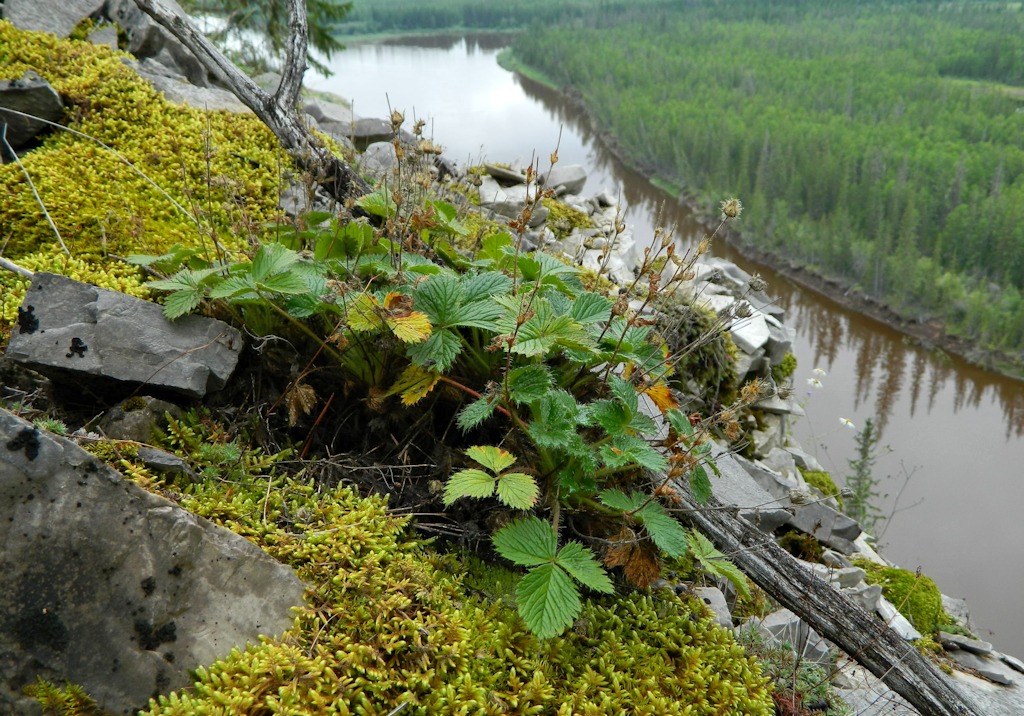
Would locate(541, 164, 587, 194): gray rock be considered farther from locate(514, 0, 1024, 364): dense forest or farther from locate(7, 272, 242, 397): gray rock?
locate(514, 0, 1024, 364): dense forest

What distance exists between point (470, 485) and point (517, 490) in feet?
0.45

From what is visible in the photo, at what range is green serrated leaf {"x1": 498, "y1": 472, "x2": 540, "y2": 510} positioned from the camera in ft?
5.92

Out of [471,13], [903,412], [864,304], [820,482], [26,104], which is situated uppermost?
[471,13]

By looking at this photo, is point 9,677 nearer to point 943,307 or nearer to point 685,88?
point 943,307

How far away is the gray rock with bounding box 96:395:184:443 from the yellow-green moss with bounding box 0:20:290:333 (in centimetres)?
72

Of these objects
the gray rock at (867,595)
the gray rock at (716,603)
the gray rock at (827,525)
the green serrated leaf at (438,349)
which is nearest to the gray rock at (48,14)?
the green serrated leaf at (438,349)

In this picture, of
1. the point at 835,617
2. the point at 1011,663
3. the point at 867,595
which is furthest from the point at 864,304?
the point at 835,617

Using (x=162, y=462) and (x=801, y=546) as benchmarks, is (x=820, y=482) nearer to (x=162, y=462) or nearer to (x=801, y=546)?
(x=801, y=546)

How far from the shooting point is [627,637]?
2.11 metres

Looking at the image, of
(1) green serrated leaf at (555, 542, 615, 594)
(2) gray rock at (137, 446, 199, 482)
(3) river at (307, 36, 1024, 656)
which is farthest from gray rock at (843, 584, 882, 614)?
(2) gray rock at (137, 446, 199, 482)

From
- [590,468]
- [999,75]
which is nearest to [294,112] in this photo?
[590,468]

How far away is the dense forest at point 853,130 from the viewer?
2277 cm

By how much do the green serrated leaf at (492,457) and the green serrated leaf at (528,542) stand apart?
0.18 metres

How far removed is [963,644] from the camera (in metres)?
4.52
